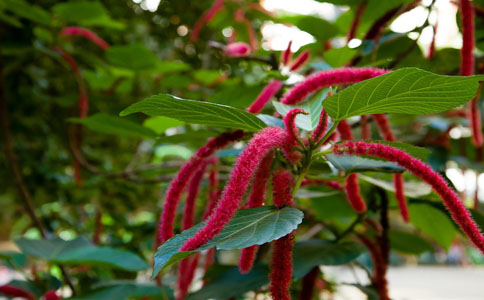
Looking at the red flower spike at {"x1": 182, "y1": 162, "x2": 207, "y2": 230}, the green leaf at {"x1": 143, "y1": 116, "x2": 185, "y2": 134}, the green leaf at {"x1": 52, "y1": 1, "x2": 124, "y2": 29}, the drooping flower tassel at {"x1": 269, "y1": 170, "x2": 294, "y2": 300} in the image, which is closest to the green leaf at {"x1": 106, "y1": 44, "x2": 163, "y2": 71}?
the green leaf at {"x1": 52, "y1": 1, "x2": 124, "y2": 29}

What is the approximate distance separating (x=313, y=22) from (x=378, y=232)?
0.36 meters

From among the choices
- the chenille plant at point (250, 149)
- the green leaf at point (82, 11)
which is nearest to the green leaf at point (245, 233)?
the chenille plant at point (250, 149)

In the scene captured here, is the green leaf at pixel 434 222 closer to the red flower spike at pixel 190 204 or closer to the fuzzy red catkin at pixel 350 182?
the fuzzy red catkin at pixel 350 182

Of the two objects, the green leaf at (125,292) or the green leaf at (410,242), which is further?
the green leaf at (410,242)

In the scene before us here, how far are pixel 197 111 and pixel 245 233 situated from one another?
10cm

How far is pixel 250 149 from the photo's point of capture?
0.29 m

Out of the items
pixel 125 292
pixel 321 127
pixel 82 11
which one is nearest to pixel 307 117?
pixel 321 127

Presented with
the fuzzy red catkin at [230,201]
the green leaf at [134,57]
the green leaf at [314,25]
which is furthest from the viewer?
the green leaf at [134,57]

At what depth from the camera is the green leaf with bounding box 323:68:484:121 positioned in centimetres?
30

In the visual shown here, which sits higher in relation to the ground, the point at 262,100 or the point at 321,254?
A: the point at 262,100

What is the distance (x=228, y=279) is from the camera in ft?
1.67

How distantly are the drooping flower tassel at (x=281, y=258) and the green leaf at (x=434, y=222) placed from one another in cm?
36

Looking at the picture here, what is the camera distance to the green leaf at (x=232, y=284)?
47cm

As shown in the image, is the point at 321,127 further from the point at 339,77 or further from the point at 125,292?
the point at 125,292
